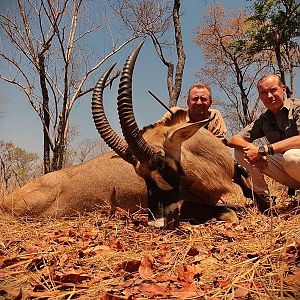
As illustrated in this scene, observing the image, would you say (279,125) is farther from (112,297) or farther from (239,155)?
(112,297)

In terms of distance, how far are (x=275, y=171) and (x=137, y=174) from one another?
5.73 feet

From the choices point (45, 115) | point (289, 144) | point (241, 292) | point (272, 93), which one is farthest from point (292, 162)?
point (45, 115)

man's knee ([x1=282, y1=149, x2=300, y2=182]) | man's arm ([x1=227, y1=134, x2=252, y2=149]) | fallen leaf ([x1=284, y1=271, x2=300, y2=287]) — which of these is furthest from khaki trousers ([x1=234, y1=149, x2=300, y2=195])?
fallen leaf ([x1=284, y1=271, x2=300, y2=287])

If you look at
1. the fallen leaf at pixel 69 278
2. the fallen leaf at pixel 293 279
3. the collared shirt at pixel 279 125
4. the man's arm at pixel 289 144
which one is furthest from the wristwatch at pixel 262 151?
the fallen leaf at pixel 69 278

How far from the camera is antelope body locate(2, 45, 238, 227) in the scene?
4.43 meters

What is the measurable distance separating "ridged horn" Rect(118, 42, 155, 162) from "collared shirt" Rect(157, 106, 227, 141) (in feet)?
3.10

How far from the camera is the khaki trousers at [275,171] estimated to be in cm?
483

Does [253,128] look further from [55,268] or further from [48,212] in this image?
[55,268]

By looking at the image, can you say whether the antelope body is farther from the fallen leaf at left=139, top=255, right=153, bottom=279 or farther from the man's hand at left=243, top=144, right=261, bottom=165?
the fallen leaf at left=139, top=255, right=153, bottom=279

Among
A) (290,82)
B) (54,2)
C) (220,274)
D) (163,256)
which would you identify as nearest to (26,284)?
(163,256)

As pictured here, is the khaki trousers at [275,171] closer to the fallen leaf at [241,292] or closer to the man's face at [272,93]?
the man's face at [272,93]

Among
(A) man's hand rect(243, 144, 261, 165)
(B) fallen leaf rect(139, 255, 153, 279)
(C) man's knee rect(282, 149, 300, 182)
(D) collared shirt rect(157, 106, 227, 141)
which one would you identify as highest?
(D) collared shirt rect(157, 106, 227, 141)

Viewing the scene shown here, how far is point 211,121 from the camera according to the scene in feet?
20.2

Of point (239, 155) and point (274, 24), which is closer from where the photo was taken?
point (239, 155)
